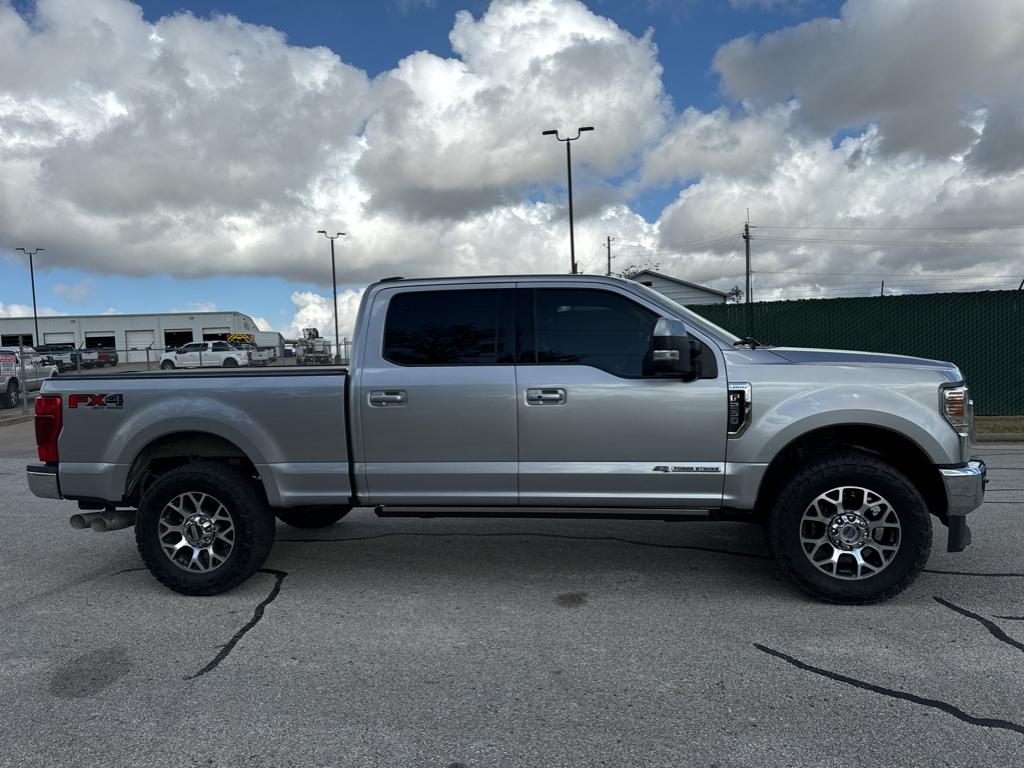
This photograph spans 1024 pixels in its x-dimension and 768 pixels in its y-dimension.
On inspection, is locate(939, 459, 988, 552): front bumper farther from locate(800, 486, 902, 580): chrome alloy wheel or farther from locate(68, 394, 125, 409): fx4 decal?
locate(68, 394, 125, 409): fx4 decal

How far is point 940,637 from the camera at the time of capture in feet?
12.4

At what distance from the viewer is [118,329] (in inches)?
2921

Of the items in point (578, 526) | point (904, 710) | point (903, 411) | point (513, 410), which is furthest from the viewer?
point (578, 526)

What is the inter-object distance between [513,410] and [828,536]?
195 cm

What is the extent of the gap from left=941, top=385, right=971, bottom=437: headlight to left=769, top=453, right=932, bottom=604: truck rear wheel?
41cm

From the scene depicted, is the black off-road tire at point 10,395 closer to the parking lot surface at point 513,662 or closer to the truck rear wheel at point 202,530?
the parking lot surface at point 513,662

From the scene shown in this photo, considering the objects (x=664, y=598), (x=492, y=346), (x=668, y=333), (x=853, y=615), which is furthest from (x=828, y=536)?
(x=492, y=346)

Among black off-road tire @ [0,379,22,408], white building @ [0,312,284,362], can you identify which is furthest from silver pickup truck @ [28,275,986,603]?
white building @ [0,312,284,362]

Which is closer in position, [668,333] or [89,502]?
[668,333]

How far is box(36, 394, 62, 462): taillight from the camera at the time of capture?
472 cm

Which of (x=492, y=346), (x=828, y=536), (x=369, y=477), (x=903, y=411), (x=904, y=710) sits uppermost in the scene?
(x=492, y=346)

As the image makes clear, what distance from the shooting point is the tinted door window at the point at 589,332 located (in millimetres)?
4387

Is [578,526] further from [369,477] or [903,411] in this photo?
[903,411]

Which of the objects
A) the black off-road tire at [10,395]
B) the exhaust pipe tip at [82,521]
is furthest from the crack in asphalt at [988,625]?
the black off-road tire at [10,395]
